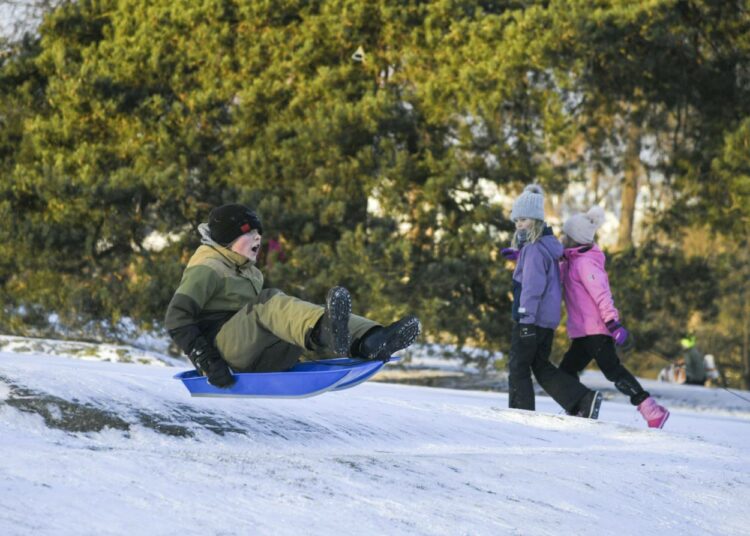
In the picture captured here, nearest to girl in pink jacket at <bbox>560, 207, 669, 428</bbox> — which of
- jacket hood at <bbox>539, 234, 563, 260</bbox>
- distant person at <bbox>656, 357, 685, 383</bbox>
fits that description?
jacket hood at <bbox>539, 234, 563, 260</bbox>

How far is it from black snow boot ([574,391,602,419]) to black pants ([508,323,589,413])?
3 centimetres

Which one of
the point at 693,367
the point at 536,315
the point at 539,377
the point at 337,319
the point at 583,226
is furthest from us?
the point at 693,367

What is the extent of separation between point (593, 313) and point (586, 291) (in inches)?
5.6

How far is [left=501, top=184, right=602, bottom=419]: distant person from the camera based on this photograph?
6227 millimetres

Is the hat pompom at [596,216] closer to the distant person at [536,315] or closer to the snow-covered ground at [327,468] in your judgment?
the distant person at [536,315]

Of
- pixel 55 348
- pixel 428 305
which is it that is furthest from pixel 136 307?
pixel 428 305

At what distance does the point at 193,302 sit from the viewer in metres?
4.53

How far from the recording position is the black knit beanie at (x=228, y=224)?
485 centimetres

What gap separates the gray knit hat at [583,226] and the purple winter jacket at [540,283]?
21 centimetres

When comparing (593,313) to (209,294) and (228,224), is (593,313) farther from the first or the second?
(209,294)

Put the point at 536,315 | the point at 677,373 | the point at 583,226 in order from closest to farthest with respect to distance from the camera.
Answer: the point at 536,315
the point at 583,226
the point at 677,373

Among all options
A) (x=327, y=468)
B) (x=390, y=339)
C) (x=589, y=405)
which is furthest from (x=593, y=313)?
(x=327, y=468)

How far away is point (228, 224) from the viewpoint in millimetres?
4848

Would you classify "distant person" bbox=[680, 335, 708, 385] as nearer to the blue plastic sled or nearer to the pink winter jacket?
the pink winter jacket
